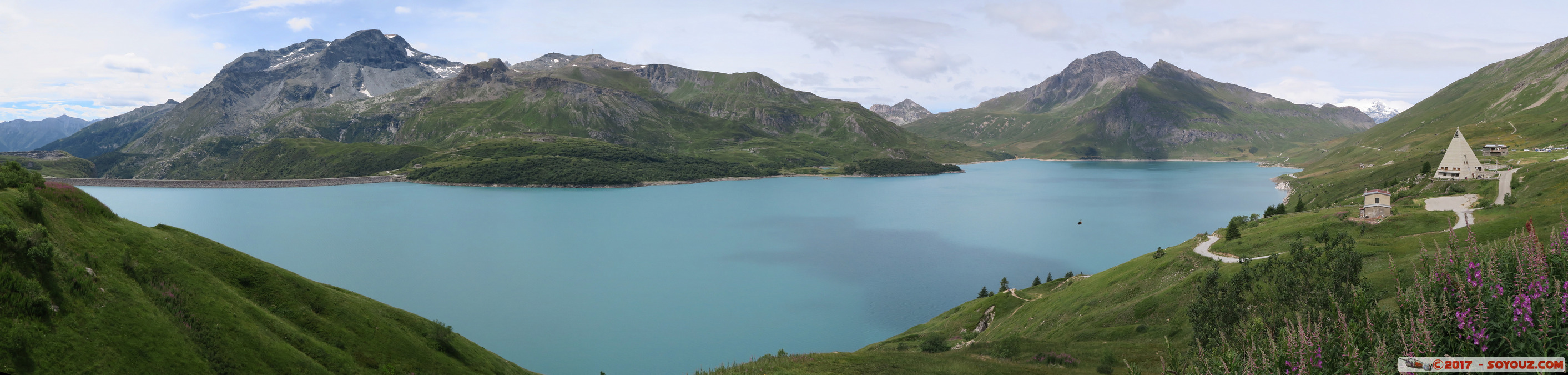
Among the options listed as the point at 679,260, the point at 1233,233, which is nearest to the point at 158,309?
the point at 1233,233

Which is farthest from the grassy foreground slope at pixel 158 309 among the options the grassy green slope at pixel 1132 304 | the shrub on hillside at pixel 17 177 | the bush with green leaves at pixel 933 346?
the bush with green leaves at pixel 933 346

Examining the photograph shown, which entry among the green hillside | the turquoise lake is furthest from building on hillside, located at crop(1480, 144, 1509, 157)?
the green hillside

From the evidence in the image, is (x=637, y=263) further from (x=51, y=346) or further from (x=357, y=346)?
(x=51, y=346)

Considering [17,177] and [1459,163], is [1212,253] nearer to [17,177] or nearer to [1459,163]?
[1459,163]

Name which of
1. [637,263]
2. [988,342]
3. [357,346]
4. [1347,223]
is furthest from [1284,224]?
[637,263]

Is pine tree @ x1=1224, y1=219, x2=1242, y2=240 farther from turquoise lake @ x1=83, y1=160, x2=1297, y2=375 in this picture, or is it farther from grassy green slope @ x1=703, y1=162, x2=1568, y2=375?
turquoise lake @ x1=83, y1=160, x2=1297, y2=375

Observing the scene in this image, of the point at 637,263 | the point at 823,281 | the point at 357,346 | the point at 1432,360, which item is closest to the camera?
the point at 1432,360
